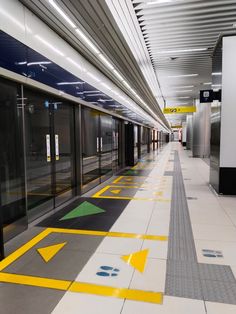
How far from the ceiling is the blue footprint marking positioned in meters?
4.02

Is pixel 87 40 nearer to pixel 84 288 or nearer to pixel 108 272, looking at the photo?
pixel 108 272

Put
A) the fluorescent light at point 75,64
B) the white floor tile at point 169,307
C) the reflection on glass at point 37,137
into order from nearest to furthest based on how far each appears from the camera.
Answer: the white floor tile at point 169,307, the reflection on glass at point 37,137, the fluorescent light at point 75,64

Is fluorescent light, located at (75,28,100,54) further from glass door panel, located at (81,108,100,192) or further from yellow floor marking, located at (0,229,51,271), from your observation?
yellow floor marking, located at (0,229,51,271)

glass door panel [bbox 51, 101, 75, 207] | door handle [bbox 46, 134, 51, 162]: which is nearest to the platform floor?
glass door panel [bbox 51, 101, 75, 207]

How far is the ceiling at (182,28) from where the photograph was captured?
4351mm

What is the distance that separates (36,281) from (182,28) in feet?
17.7

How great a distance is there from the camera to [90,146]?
42.5ft

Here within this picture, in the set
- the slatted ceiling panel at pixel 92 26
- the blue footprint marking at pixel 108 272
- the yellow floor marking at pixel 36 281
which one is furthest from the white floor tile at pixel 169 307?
the slatted ceiling panel at pixel 92 26

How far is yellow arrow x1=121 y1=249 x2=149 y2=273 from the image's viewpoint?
2.57 metres

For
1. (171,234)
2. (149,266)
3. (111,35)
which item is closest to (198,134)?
(111,35)

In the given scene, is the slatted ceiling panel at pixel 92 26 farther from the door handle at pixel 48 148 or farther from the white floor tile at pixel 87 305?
the white floor tile at pixel 87 305

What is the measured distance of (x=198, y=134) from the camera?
14961 millimetres

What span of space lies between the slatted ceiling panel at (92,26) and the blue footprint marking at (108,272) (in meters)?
3.44

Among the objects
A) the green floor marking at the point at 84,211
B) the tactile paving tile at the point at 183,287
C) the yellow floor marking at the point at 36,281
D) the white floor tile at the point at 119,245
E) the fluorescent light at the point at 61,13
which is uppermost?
the fluorescent light at the point at 61,13
